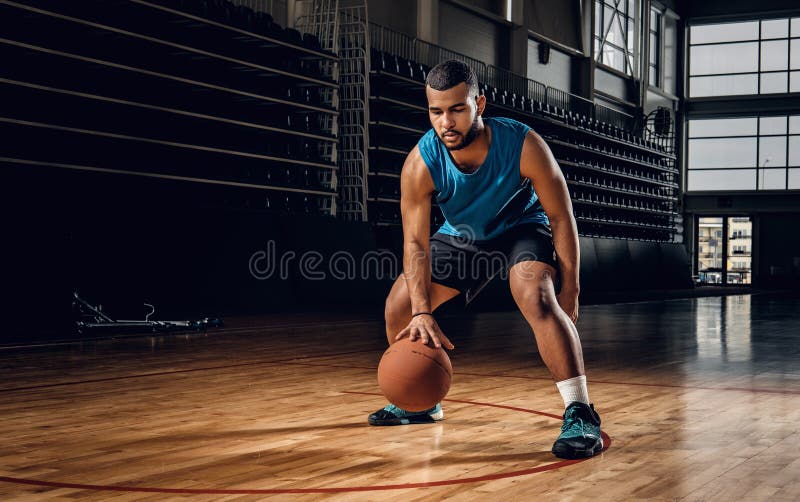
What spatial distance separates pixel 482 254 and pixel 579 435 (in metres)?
0.71

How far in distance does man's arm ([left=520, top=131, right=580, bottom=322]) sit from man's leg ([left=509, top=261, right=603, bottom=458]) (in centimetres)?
7

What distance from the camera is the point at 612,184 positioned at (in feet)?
64.1

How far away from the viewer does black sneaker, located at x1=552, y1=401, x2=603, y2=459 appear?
2.87m

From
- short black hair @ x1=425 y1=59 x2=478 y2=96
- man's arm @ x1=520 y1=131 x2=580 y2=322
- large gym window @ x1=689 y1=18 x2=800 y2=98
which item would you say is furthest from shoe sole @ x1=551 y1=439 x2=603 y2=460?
large gym window @ x1=689 y1=18 x2=800 y2=98

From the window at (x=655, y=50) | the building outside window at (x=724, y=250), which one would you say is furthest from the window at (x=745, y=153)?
the window at (x=655, y=50)

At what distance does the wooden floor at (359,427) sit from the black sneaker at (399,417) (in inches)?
2.2

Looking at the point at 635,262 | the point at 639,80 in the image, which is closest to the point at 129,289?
the point at 635,262

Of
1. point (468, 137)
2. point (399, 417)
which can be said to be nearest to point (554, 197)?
point (468, 137)

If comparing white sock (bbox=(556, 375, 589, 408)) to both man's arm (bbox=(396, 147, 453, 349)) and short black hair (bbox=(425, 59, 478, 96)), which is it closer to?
man's arm (bbox=(396, 147, 453, 349))

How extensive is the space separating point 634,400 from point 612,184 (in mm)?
15802

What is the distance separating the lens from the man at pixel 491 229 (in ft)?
9.69

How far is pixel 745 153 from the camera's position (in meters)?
25.0

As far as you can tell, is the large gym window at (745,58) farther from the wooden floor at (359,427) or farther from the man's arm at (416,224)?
the man's arm at (416,224)

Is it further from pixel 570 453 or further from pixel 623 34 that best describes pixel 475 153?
pixel 623 34
